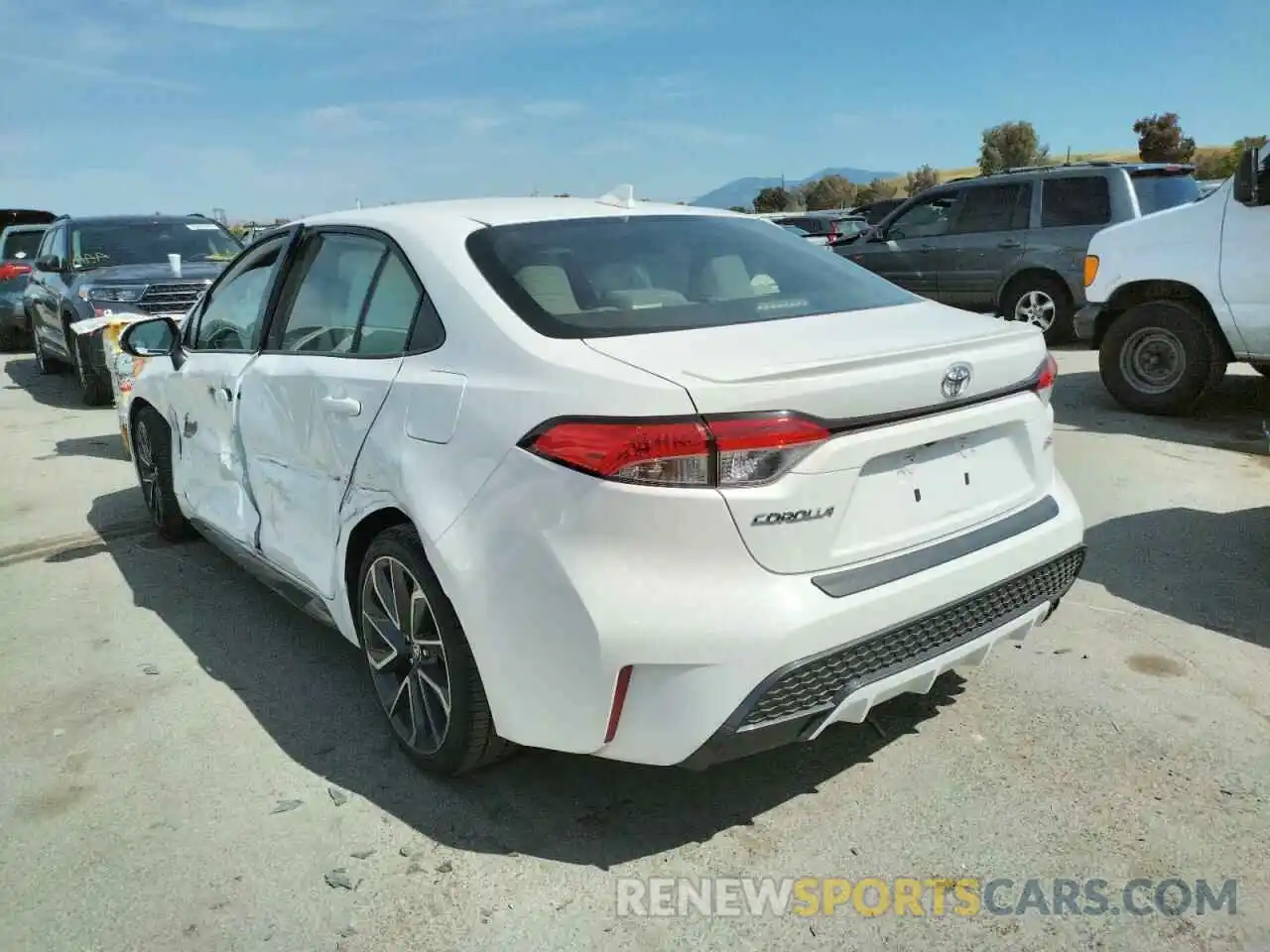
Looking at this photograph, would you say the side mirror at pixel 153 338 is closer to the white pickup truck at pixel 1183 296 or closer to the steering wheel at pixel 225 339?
the steering wheel at pixel 225 339

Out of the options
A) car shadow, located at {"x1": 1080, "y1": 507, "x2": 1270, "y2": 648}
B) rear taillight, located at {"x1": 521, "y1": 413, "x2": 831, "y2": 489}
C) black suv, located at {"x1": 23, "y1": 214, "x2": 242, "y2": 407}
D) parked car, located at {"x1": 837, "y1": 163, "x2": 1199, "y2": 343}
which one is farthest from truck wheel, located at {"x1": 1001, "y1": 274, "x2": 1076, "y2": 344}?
rear taillight, located at {"x1": 521, "y1": 413, "x2": 831, "y2": 489}

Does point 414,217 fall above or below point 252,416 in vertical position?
above

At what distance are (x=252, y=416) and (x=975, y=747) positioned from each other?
8.98ft

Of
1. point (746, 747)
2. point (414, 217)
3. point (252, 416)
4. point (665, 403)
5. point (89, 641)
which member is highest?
point (414, 217)

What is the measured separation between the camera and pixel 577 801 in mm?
2945

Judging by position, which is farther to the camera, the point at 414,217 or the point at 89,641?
the point at 89,641

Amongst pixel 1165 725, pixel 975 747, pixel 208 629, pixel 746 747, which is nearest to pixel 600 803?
pixel 746 747

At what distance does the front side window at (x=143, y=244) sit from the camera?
1043 centimetres

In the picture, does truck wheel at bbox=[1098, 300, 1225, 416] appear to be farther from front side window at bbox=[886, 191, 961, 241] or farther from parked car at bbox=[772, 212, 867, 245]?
parked car at bbox=[772, 212, 867, 245]

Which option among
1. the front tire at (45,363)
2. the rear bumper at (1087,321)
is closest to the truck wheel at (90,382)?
the front tire at (45,363)

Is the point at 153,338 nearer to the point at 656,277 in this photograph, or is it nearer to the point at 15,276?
the point at 656,277

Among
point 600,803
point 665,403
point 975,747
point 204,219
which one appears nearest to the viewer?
point 665,403

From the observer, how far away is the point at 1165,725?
3.22 m

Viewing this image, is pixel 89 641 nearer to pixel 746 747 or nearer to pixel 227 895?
pixel 227 895
